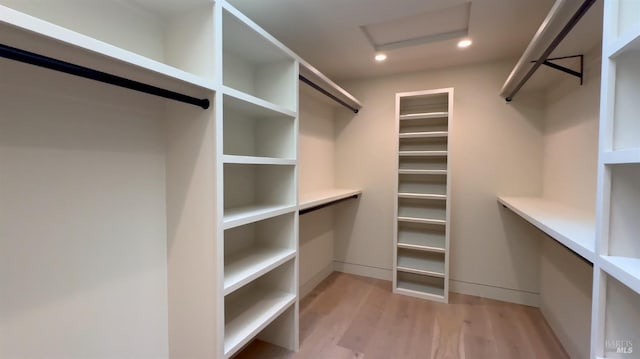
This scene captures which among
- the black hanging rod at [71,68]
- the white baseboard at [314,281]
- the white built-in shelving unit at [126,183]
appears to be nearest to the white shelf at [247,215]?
the white built-in shelving unit at [126,183]

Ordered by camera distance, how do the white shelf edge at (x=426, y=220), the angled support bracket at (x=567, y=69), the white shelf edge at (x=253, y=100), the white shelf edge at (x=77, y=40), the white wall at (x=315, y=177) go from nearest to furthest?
the white shelf edge at (x=77, y=40)
the white shelf edge at (x=253, y=100)
the angled support bracket at (x=567, y=69)
the white shelf edge at (x=426, y=220)
the white wall at (x=315, y=177)

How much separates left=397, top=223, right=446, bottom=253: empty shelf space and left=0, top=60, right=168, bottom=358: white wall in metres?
2.32

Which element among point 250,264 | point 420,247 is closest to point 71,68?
point 250,264

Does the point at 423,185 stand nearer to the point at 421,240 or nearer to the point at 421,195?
the point at 421,195

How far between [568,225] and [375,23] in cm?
176

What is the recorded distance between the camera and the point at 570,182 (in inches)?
81.0

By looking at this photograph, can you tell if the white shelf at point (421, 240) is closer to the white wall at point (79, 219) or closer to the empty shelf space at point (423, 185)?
the empty shelf space at point (423, 185)

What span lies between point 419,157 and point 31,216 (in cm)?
302

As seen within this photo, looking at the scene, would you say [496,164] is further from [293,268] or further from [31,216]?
[31,216]

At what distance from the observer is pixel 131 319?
1.29m

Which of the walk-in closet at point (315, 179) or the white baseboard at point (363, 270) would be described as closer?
the walk-in closet at point (315, 179)

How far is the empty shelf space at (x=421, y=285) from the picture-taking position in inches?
110

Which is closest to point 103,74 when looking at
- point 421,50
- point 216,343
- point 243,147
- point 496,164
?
point 243,147

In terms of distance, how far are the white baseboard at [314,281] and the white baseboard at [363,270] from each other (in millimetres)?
122
